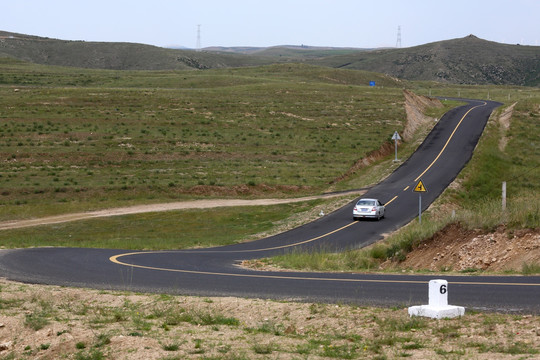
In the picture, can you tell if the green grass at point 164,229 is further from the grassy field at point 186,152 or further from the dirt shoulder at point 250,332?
the dirt shoulder at point 250,332

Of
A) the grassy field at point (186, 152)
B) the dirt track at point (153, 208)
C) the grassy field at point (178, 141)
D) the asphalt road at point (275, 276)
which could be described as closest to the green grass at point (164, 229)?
the grassy field at point (186, 152)

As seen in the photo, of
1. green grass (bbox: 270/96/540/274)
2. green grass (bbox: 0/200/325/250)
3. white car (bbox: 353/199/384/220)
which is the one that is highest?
green grass (bbox: 270/96/540/274)

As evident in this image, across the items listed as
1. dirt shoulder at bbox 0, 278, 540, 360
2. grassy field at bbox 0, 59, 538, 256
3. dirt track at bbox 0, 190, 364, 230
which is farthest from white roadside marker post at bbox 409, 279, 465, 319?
dirt track at bbox 0, 190, 364, 230

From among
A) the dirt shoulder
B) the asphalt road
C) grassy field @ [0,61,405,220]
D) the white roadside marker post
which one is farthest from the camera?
grassy field @ [0,61,405,220]

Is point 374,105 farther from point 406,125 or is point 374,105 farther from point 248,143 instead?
point 248,143

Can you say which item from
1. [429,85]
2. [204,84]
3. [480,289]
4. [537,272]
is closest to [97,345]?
[480,289]

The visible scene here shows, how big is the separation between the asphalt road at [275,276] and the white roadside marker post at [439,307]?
120 centimetres

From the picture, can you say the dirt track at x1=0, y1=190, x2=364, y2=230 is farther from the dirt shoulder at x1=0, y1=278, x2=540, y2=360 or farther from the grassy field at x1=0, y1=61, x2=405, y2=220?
the dirt shoulder at x1=0, y1=278, x2=540, y2=360

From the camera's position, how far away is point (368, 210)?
40.3 meters

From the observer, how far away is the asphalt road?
15289 mm

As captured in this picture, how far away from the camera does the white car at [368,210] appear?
40.3m

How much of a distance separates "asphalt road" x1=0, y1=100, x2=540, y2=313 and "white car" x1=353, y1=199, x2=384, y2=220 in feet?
1.58

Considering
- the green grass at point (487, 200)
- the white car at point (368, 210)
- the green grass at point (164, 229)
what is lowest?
the green grass at point (164, 229)

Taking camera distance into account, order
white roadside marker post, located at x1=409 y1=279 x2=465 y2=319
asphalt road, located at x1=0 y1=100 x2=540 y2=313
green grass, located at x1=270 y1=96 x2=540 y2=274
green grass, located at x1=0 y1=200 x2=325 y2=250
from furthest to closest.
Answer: green grass, located at x1=0 y1=200 x2=325 y2=250, green grass, located at x1=270 y1=96 x2=540 y2=274, asphalt road, located at x1=0 y1=100 x2=540 y2=313, white roadside marker post, located at x1=409 y1=279 x2=465 y2=319
